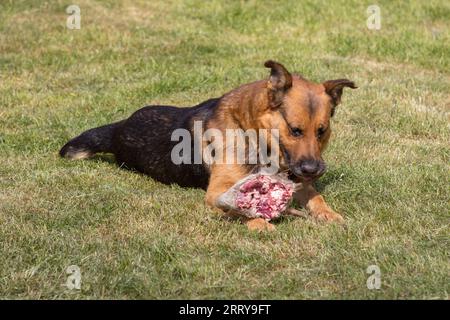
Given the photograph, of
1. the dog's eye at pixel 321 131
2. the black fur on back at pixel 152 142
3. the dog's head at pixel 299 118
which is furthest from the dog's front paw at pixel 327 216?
the black fur on back at pixel 152 142

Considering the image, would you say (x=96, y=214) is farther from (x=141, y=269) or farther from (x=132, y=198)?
(x=141, y=269)

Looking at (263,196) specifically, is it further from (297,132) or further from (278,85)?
(278,85)

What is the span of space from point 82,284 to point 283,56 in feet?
26.3

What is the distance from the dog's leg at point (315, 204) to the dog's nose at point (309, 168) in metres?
0.53

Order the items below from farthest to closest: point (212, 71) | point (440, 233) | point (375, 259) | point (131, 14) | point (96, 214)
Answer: point (131, 14), point (212, 71), point (96, 214), point (440, 233), point (375, 259)

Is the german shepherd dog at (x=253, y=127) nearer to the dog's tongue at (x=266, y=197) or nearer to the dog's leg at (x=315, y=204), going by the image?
the dog's leg at (x=315, y=204)

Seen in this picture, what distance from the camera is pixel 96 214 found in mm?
6629

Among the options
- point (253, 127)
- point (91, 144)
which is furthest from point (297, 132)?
point (91, 144)

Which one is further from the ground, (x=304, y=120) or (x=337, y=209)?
(x=304, y=120)

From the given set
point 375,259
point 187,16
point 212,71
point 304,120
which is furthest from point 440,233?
point 187,16

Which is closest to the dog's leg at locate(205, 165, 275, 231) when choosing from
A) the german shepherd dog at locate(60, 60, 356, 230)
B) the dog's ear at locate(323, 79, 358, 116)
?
the german shepherd dog at locate(60, 60, 356, 230)

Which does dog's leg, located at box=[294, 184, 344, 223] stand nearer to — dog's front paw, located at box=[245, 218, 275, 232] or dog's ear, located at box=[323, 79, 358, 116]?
dog's front paw, located at box=[245, 218, 275, 232]

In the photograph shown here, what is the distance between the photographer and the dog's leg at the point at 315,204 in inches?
256

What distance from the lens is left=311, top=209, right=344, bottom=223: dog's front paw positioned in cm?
646
